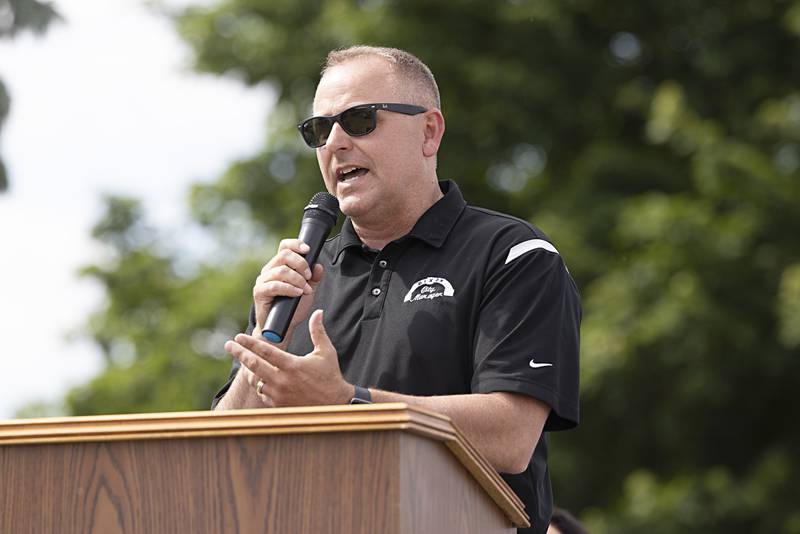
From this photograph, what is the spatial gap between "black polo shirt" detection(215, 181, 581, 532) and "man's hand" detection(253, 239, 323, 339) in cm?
27

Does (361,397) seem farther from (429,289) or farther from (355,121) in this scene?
(355,121)

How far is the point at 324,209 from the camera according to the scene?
354cm

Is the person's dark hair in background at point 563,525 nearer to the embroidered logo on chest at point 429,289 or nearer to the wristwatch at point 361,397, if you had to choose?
the embroidered logo on chest at point 429,289

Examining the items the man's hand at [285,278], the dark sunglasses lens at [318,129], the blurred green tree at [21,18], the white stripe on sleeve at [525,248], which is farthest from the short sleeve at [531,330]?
the blurred green tree at [21,18]

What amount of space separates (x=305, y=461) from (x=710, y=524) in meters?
10.00

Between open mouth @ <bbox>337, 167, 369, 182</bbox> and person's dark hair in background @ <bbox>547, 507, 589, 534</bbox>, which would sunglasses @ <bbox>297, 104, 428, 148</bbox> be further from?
person's dark hair in background @ <bbox>547, 507, 589, 534</bbox>

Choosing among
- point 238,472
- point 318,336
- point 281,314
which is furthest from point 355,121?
point 238,472

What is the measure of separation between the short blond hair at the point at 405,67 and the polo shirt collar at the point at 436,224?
27 centimetres

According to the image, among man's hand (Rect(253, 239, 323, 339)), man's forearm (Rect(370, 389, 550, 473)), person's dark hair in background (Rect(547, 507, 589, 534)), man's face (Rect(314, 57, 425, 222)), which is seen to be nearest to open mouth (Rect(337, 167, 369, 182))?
man's face (Rect(314, 57, 425, 222))

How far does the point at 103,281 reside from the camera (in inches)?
652

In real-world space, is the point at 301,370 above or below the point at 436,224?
below

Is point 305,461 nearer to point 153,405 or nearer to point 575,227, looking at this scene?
point 575,227

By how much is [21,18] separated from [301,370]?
304 inches

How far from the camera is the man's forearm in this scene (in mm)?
3066
